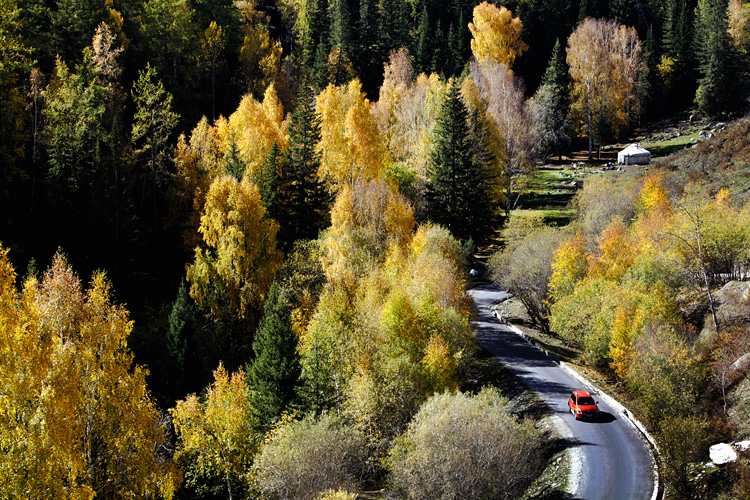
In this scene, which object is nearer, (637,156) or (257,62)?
(257,62)

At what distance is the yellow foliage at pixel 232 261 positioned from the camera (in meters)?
→ 36.3

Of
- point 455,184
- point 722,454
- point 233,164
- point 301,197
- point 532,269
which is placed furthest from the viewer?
point 455,184

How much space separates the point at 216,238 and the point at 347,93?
66.0ft

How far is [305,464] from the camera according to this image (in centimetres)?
2164

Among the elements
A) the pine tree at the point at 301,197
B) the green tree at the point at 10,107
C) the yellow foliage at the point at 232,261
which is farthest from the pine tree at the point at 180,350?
the green tree at the point at 10,107

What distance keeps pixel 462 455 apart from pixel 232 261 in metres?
20.5

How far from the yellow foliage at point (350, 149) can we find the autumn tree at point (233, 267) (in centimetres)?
970

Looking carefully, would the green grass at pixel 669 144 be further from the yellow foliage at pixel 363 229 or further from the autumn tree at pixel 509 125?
the yellow foliage at pixel 363 229

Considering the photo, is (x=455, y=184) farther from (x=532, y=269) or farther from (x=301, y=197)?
(x=301, y=197)

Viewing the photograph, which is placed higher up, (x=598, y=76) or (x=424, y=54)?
(x=424, y=54)

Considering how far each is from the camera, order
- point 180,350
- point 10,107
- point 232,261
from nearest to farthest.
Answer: point 180,350 < point 232,261 < point 10,107

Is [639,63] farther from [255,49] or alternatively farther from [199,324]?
[199,324]

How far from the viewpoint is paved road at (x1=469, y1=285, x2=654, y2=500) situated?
22.5 metres

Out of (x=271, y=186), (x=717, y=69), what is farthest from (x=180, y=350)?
(x=717, y=69)
